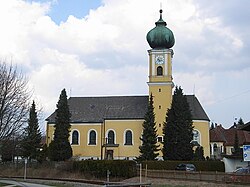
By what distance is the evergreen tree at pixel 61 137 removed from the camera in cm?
6425

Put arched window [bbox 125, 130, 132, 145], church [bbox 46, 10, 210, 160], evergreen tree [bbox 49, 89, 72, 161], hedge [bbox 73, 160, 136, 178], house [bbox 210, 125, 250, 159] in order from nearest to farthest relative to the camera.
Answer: hedge [bbox 73, 160, 136, 178], evergreen tree [bbox 49, 89, 72, 161], church [bbox 46, 10, 210, 160], arched window [bbox 125, 130, 132, 145], house [bbox 210, 125, 250, 159]

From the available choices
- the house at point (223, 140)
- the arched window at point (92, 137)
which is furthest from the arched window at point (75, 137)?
the house at point (223, 140)

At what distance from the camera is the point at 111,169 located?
5019 centimetres

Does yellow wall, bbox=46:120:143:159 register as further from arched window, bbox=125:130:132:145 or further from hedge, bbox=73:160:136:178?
hedge, bbox=73:160:136:178

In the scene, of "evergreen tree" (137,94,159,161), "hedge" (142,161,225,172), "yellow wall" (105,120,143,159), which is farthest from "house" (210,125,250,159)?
"hedge" (142,161,225,172)

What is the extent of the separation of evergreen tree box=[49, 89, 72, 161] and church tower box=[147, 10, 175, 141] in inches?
558

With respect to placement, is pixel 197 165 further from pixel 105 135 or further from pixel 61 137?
pixel 105 135

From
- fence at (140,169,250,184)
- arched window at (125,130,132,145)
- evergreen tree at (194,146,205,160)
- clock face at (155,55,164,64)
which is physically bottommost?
fence at (140,169,250,184)

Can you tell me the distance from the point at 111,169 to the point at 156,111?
934 inches

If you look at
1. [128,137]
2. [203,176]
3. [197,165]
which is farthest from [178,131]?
[203,176]

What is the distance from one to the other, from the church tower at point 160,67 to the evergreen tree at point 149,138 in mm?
3989

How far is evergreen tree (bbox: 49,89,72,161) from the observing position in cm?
Result: 6425

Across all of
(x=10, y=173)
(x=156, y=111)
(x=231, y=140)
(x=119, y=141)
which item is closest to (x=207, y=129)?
(x=156, y=111)

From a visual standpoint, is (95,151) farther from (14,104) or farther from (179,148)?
(14,104)
